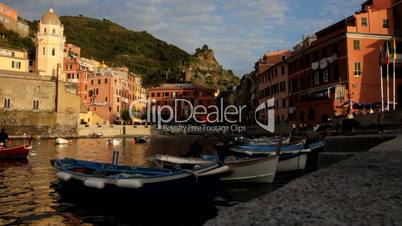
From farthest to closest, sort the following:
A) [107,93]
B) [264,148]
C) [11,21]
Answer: [11,21]
[107,93]
[264,148]

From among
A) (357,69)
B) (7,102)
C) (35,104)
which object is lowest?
(35,104)

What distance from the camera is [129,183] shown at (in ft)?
42.8

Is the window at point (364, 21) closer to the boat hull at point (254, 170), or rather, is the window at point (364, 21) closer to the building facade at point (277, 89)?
the building facade at point (277, 89)

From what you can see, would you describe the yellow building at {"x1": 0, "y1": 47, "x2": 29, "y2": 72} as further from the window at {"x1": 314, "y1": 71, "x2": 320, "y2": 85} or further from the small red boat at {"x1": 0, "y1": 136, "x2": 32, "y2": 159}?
the window at {"x1": 314, "y1": 71, "x2": 320, "y2": 85}

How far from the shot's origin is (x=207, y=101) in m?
128

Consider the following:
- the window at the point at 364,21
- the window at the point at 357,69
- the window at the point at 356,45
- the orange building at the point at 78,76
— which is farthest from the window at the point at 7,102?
the window at the point at 364,21

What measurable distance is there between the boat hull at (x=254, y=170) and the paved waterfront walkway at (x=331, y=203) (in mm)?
5021

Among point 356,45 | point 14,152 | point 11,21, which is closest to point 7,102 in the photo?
point 11,21

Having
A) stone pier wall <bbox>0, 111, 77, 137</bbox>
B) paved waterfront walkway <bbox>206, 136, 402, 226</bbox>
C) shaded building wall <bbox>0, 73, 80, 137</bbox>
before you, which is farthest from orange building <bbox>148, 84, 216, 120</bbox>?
paved waterfront walkway <bbox>206, 136, 402, 226</bbox>

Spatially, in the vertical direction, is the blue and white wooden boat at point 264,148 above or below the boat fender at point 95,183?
above

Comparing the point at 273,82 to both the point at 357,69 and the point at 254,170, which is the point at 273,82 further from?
the point at 254,170

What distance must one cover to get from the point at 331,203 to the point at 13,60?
325 feet

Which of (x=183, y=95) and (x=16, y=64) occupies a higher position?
(x=16, y=64)

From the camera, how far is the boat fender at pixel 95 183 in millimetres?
14008
